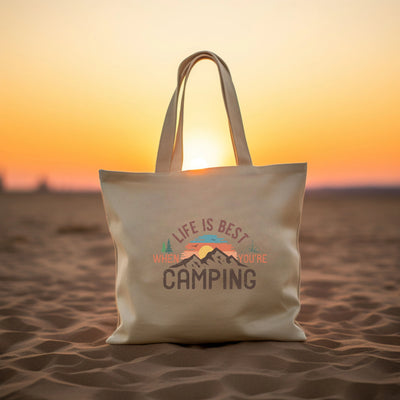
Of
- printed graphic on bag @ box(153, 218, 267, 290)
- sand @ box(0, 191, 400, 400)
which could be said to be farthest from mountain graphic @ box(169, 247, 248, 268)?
sand @ box(0, 191, 400, 400)

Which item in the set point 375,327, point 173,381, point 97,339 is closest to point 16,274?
point 97,339

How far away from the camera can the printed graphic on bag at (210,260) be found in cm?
177

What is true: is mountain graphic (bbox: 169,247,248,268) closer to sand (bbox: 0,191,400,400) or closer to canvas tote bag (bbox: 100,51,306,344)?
canvas tote bag (bbox: 100,51,306,344)

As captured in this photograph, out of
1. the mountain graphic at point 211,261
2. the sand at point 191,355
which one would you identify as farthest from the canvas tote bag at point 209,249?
the sand at point 191,355

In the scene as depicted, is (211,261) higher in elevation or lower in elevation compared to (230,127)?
lower

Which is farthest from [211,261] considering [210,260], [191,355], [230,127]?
[230,127]

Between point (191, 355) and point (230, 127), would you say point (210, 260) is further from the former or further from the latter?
point (230, 127)

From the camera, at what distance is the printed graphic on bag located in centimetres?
177

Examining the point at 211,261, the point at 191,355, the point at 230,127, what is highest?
the point at 230,127

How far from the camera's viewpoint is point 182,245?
5.84ft

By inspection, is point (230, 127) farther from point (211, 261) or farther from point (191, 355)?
point (191, 355)

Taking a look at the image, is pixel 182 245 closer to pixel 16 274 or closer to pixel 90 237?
pixel 16 274

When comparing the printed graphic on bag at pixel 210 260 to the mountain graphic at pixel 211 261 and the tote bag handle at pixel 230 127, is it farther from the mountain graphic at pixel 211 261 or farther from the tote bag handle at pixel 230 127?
the tote bag handle at pixel 230 127

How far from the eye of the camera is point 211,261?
1771 mm
